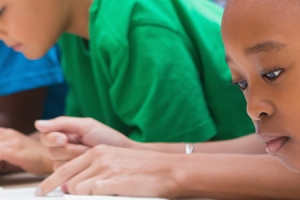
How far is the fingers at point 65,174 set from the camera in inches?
27.4

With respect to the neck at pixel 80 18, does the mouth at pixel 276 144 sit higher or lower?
higher

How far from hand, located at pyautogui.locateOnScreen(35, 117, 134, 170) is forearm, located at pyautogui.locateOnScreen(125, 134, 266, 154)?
0.11 feet

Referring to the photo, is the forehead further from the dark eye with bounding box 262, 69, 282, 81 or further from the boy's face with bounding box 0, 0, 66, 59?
the boy's face with bounding box 0, 0, 66, 59

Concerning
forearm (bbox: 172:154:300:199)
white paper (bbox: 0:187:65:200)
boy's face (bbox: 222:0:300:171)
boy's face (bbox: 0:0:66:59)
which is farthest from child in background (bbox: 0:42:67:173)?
boy's face (bbox: 222:0:300:171)

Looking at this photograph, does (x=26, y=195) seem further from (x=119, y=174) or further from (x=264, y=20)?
(x=264, y=20)

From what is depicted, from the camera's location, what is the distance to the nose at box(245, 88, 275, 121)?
1.62ft

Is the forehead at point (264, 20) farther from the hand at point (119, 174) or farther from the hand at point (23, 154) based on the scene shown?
the hand at point (23, 154)

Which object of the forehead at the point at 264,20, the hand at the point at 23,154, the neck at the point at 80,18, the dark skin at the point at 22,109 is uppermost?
the forehead at the point at 264,20

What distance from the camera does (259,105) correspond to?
50 centimetres

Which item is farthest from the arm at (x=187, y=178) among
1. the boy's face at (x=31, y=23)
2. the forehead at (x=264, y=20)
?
the boy's face at (x=31, y=23)

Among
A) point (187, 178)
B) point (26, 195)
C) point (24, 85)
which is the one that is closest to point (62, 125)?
point (26, 195)

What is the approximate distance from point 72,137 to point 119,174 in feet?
0.56

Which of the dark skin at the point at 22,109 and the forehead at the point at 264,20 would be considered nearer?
the forehead at the point at 264,20

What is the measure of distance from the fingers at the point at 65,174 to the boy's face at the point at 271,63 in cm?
30
